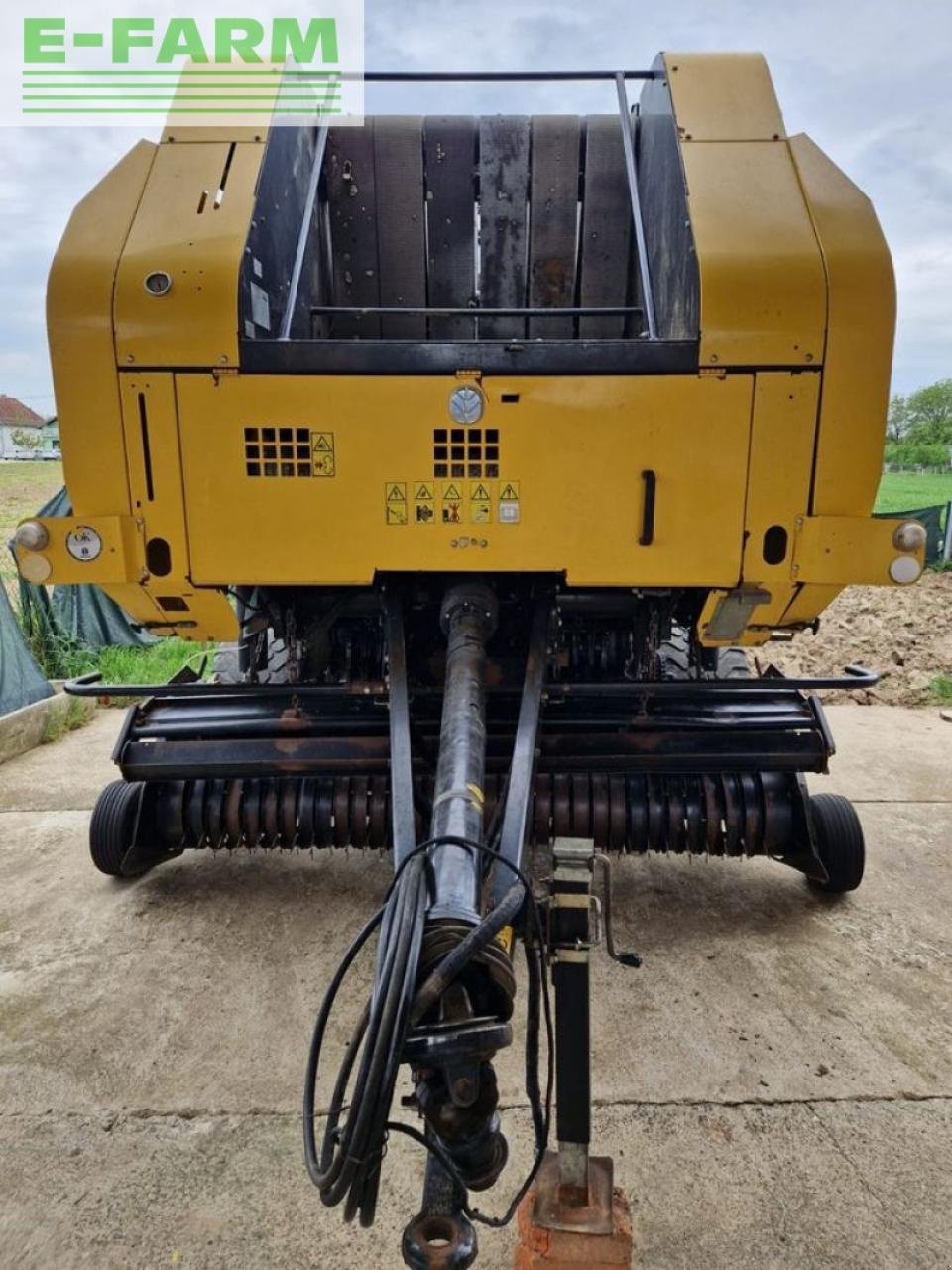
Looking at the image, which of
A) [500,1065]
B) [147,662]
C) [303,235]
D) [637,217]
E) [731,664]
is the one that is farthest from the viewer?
[147,662]

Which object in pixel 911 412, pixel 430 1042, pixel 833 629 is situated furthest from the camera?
pixel 911 412

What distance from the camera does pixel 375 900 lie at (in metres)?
3.09

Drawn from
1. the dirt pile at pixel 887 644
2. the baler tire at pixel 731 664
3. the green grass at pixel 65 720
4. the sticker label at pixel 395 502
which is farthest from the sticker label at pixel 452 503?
the dirt pile at pixel 887 644

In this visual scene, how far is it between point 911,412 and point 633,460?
83.9m

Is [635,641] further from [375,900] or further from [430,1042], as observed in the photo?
[430,1042]

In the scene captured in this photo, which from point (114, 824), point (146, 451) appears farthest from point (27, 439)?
point (146, 451)

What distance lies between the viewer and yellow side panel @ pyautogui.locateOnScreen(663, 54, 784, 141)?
8.73 feet

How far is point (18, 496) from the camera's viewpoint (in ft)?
66.9

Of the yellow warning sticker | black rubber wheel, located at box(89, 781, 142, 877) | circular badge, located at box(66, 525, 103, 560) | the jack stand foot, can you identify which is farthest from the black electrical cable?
black rubber wheel, located at box(89, 781, 142, 877)

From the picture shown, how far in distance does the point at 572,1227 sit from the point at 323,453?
75.3 inches

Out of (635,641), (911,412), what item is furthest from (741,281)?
(911,412)

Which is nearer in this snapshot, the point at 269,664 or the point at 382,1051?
the point at 382,1051

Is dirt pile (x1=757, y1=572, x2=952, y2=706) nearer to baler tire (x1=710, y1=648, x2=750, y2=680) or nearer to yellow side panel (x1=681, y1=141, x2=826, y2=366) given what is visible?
baler tire (x1=710, y1=648, x2=750, y2=680)

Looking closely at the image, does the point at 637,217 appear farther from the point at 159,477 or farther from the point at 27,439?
the point at 27,439
